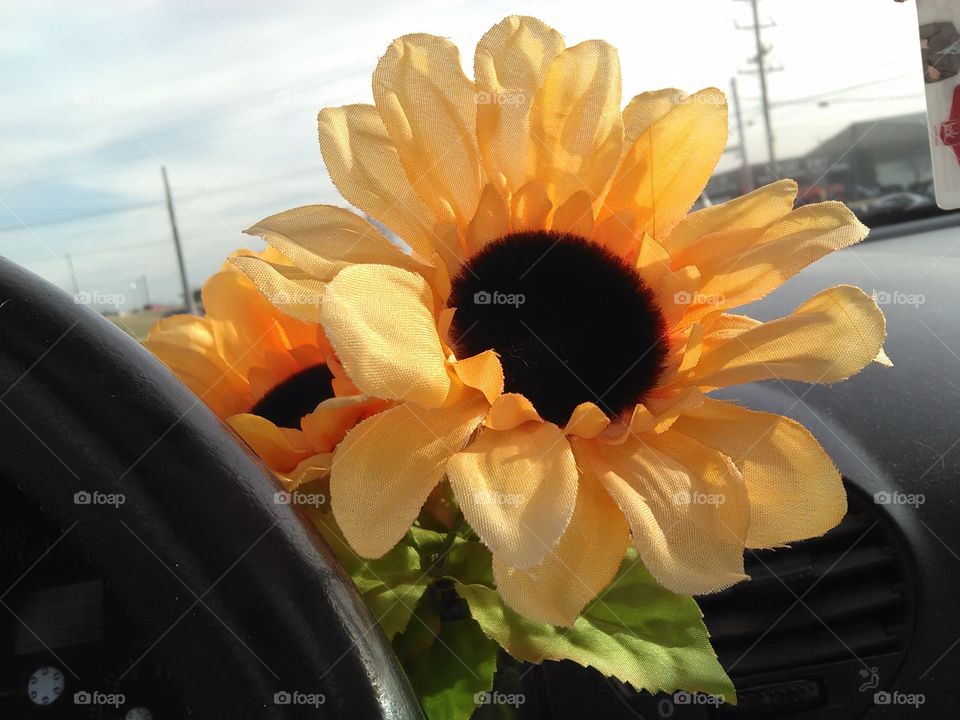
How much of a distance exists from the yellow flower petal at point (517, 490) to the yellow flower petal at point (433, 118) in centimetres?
18

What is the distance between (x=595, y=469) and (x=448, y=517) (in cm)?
14

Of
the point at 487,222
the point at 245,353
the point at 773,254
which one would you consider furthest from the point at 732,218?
A: the point at 245,353

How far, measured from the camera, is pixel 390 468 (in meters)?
0.49

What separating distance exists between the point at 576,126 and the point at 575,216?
0.19ft

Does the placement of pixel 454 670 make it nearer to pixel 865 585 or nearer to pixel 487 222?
pixel 487 222

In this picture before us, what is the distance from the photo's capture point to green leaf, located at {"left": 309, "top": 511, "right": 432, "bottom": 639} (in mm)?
593

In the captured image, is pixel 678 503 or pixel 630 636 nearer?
pixel 678 503

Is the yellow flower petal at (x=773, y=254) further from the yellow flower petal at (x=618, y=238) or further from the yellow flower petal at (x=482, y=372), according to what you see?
the yellow flower petal at (x=482, y=372)

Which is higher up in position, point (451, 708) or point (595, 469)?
point (595, 469)

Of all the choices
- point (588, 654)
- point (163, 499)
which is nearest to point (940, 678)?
point (588, 654)

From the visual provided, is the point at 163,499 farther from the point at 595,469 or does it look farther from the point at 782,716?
the point at 782,716

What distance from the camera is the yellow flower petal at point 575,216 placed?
2.05 ft

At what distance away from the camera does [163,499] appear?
1.38ft

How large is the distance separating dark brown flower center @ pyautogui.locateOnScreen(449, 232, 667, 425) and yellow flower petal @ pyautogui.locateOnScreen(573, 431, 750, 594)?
39 mm
